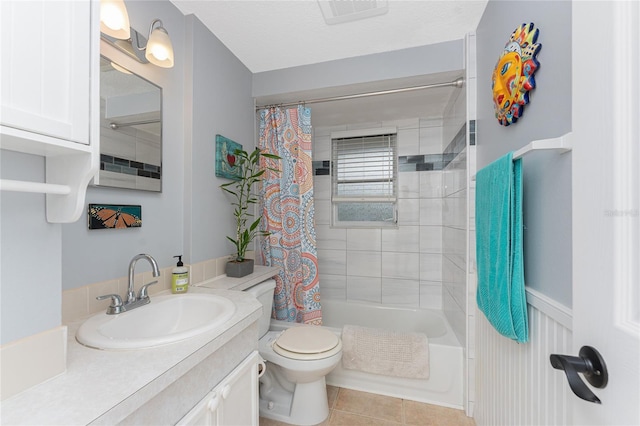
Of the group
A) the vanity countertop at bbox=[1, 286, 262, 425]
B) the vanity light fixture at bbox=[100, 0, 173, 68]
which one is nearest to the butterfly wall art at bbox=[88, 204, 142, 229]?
the vanity countertop at bbox=[1, 286, 262, 425]

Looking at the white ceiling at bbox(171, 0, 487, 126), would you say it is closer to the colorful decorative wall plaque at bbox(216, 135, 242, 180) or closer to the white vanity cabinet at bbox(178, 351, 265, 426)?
the colorful decorative wall plaque at bbox(216, 135, 242, 180)

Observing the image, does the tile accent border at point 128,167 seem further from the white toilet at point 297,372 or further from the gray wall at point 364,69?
the gray wall at point 364,69

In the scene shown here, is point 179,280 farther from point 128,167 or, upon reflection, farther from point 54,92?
point 54,92

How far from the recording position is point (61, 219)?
26.5 inches

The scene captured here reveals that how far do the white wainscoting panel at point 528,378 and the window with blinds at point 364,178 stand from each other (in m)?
1.51

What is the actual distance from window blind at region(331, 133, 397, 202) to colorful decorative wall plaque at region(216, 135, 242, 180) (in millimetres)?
1224

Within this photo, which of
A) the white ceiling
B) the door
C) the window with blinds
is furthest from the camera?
the window with blinds

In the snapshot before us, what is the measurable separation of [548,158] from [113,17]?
1685mm

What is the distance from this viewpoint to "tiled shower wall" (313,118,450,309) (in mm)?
2594

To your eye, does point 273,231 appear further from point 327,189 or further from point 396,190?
A: point 396,190

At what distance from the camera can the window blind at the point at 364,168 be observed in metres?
2.75

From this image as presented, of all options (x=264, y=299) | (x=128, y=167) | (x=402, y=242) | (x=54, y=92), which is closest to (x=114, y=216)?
(x=128, y=167)

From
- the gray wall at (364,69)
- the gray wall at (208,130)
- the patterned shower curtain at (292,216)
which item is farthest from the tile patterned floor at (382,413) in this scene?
the gray wall at (364,69)

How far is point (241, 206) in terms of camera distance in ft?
6.63
